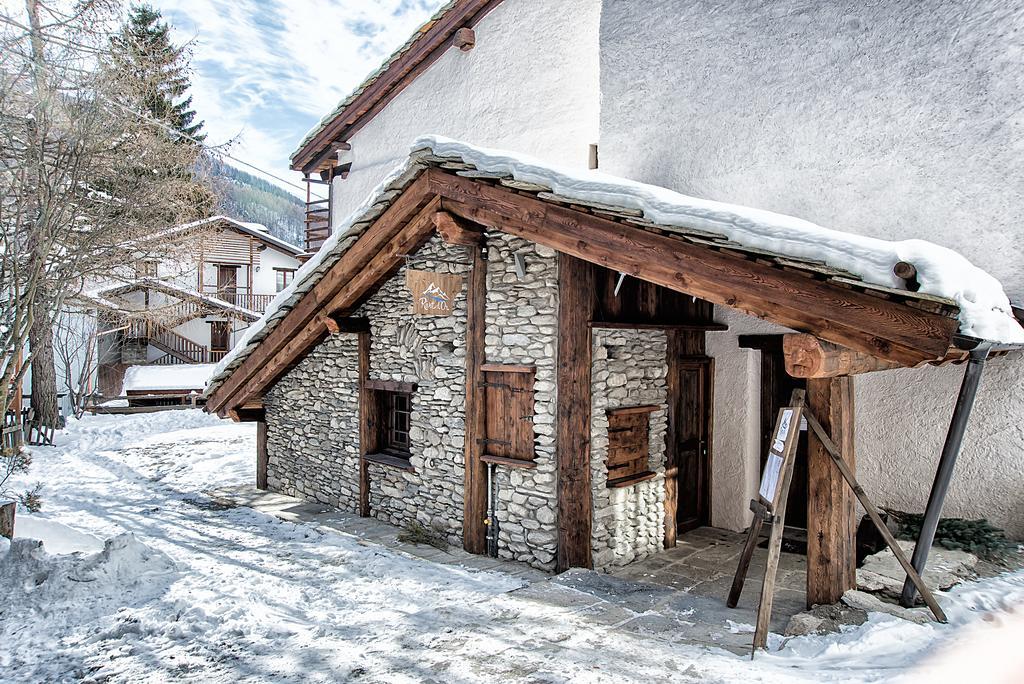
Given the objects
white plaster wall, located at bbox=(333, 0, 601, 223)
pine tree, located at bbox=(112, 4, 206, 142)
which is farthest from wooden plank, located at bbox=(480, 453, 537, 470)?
pine tree, located at bbox=(112, 4, 206, 142)

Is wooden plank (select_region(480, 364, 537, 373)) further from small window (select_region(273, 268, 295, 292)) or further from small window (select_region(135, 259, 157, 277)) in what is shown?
small window (select_region(273, 268, 295, 292))

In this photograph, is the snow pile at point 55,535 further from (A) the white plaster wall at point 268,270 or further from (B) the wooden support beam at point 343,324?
(A) the white plaster wall at point 268,270

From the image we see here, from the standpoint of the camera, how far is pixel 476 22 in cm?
1097

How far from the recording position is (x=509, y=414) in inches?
263

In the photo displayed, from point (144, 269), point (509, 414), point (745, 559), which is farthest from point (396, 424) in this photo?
point (144, 269)

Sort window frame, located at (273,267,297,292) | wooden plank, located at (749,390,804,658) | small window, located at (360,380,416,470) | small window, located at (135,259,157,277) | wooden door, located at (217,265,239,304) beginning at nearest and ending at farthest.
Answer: wooden plank, located at (749,390,804,658) → small window, located at (360,380,416,470) → small window, located at (135,259,157,277) → wooden door, located at (217,265,239,304) → window frame, located at (273,267,297,292)

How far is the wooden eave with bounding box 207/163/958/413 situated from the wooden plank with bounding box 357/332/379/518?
617mm

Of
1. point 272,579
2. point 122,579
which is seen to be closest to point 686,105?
point 272,579

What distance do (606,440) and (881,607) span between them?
2753 millimetres

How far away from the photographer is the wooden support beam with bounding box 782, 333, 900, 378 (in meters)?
3.88

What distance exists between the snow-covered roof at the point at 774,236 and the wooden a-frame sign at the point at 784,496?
116cm

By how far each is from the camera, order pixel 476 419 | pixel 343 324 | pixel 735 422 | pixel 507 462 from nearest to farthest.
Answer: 1. pixel 507 462
2. pixel 476 419
3. pixel 735 422
4. pixel 343 324

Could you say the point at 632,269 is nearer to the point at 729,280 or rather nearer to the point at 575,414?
the point at 729,280

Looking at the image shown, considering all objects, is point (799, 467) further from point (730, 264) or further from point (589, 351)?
point (730, 264)
